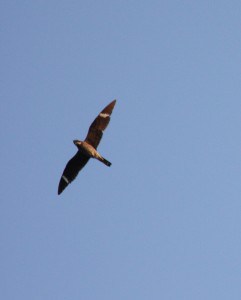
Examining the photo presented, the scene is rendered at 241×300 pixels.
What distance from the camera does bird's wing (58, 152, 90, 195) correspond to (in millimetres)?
32500

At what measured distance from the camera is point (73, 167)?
107 feet

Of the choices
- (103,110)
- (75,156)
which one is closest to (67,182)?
(75,156)

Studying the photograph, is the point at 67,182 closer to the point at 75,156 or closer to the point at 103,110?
the point at 75,156

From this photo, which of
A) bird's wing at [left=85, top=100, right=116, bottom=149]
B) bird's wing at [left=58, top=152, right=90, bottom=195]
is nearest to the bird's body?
bird's wing at [left=85, top=100, right=116, bottom=149]

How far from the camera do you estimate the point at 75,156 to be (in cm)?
3253

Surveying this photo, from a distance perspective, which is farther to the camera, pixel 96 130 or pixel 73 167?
pixel 73 167

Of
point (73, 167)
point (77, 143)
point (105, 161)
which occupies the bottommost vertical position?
point (73, 167)

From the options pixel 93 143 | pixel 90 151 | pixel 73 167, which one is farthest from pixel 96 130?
pixel 73 167

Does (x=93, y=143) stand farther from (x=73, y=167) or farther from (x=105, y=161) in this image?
(x=73, y=167)

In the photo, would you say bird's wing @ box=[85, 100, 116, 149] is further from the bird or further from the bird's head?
the bird's head

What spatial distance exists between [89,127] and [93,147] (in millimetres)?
946

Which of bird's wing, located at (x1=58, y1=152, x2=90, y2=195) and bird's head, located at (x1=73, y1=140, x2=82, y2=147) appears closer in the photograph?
bird's head, located at (x1=73, y1=140, x2=82, y2=147)

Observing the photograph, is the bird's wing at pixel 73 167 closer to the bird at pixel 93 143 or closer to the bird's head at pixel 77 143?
the bird at pixel 93 143

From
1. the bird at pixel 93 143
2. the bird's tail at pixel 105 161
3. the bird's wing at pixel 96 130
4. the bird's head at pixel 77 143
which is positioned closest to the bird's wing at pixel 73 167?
the bird at pixel 93 143
